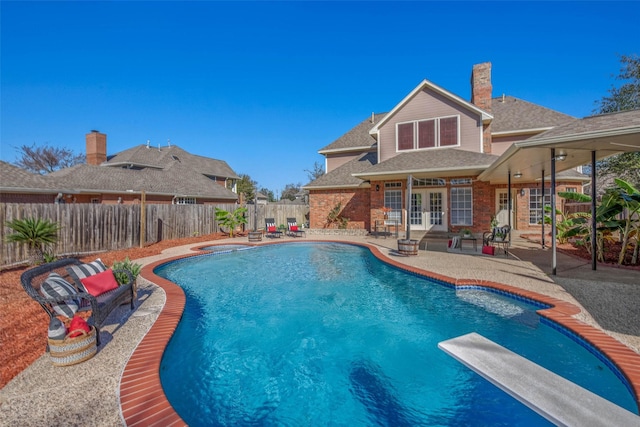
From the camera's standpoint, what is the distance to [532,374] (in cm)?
358

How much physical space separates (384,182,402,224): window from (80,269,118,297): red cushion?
1451cm

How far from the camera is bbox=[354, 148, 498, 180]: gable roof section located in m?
14.4

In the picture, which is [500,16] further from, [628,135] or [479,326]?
[479,326]

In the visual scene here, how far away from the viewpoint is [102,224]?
12.6m

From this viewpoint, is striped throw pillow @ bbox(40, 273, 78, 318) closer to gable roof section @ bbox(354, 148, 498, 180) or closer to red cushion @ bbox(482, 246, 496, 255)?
red cushion @ bbox(482, 246, 496, 255)

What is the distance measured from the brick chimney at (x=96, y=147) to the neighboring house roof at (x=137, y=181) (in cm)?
548

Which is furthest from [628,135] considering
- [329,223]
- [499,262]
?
[329,223]

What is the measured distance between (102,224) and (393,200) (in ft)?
48.2

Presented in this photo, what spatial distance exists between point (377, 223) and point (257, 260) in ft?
28.6

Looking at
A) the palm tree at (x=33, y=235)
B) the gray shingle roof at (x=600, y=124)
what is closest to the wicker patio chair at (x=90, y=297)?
the palm tree at (x=33, y=235)

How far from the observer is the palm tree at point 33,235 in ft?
28.5

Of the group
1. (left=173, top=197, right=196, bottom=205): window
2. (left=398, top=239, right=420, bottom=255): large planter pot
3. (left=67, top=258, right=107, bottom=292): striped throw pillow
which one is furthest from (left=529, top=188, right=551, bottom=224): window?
Result: (left=173, top=197, right=196, bottom=205): window

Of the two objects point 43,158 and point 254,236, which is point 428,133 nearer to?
point 254,236

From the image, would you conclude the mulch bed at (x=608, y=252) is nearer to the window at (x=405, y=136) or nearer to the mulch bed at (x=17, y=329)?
the window at (x=405, y=136)
